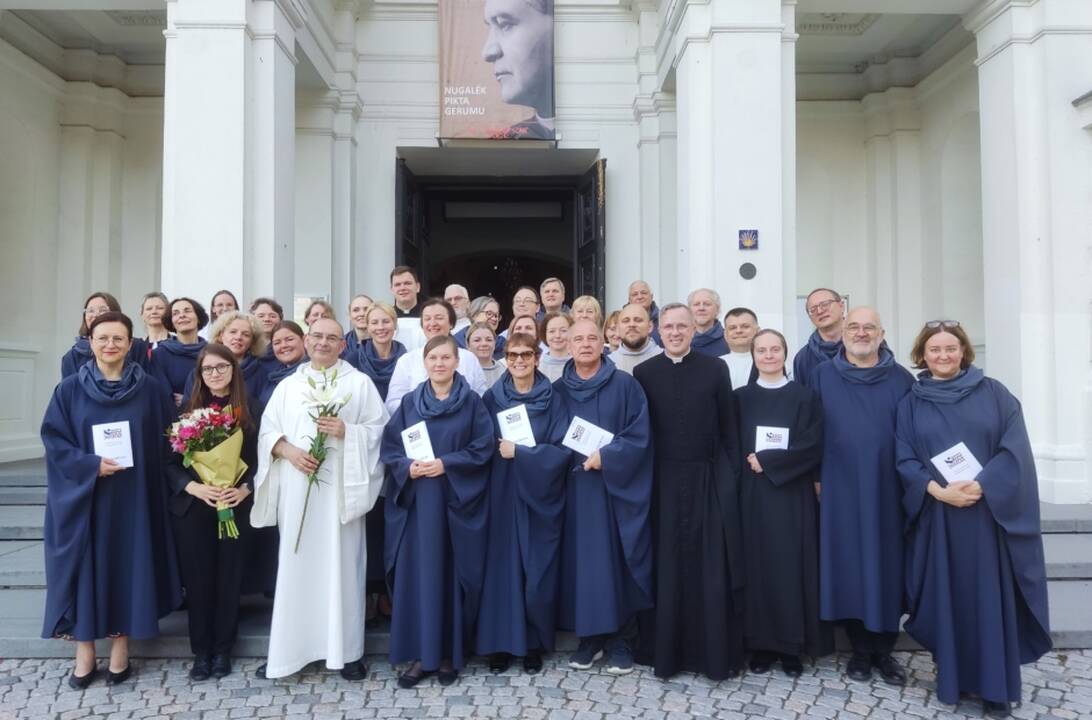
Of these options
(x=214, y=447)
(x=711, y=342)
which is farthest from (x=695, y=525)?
(x=214, y=447)

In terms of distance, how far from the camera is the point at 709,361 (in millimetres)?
3898

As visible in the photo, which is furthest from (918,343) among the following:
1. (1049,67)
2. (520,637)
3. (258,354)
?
(1049,67)

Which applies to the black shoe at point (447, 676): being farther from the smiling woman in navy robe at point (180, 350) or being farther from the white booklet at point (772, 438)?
the smiling woman in navy robe at point (180, 350)

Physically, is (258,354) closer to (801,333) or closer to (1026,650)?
(1026,650)

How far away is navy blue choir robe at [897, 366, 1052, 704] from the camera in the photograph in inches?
133

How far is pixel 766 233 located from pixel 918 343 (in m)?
3.10

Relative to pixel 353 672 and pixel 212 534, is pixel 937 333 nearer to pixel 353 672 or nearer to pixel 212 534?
pixel 353 672

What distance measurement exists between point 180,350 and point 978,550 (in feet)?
14.2

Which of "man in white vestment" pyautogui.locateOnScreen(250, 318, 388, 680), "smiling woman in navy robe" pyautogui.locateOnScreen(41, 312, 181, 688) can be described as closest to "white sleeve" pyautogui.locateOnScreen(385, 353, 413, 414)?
"man in white vestment" pyautogui.locateOnScreen(250, 318, 388, 680)

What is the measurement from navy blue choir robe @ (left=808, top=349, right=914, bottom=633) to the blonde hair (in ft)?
10.4

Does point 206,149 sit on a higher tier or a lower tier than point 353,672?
higher

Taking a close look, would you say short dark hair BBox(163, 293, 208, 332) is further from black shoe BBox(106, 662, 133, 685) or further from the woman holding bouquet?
black shoe BBox(106, 662, 133, 685)

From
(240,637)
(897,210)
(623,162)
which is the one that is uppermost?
(623,162)

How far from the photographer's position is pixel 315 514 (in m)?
3.78
